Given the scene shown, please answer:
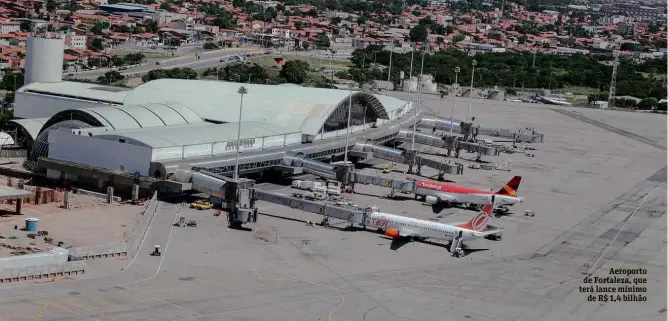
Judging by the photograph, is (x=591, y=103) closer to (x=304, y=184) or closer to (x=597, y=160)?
(x=597, y=160)

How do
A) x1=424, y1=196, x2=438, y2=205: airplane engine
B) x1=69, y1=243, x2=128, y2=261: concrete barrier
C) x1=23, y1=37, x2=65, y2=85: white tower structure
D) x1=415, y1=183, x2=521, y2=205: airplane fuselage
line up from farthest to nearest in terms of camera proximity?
x1=23, y1=37, x2=65, y2=85: white tower structure
x1=424, y1=196, x2=438, y2=205: airplane engine
x1=415, y1=183, x2=521, y2=205: airplane fuselage
x1=69, y1=243, x2=128, y2=261: concrete barrier

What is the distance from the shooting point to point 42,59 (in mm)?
112125

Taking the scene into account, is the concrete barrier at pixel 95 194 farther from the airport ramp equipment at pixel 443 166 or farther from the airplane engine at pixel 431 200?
the airport ramp equipment at pixel 443 166

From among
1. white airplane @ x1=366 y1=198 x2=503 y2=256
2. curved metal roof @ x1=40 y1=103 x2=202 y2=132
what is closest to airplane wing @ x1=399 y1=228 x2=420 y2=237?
white airplane @ x1=366 y1=198 x2=503 y2=256

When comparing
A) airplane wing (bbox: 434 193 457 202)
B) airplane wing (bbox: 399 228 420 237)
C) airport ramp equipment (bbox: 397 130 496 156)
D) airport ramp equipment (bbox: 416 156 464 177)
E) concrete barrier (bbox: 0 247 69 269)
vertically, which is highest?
airport ramp equipment (bbox: 397 130 496 156)

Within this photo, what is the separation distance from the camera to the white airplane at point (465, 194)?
81.8 m

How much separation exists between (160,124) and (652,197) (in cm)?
4498

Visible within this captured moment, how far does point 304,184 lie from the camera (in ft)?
284

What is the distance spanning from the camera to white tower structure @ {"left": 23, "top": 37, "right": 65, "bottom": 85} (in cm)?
11145

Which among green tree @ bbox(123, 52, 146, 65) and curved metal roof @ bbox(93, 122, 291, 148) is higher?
green tree @ bbox(123, 52, 146, 65)

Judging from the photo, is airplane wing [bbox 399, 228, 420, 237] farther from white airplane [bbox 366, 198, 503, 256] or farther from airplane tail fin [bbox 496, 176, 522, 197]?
airplane tail fin [bbox 496, 176, 522, 197]

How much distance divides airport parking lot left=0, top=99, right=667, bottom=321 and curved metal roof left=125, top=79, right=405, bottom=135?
12984mm

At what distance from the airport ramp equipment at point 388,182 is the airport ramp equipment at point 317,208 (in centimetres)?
1227

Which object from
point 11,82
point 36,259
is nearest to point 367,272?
point 36,259
